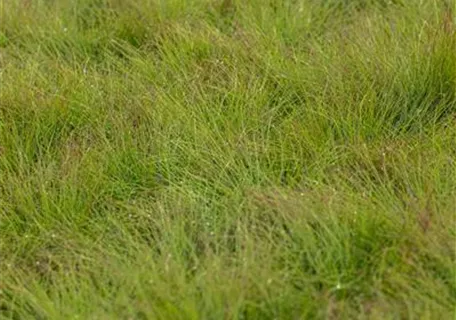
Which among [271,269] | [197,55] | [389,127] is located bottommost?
[271,269]

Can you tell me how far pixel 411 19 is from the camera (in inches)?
131

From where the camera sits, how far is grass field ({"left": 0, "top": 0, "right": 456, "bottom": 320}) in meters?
1.97

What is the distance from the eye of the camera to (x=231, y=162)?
2482 millimetres

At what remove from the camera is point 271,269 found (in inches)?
78.7

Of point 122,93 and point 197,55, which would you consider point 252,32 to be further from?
point 122,93

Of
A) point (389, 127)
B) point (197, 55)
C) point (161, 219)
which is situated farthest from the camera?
point (197, 55)

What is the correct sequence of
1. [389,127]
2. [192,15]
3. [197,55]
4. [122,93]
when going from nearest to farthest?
[389,127] < [122,93] < [197,55] < [192,15]

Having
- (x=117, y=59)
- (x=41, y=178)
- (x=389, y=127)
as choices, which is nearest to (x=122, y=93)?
(x=117, y=59)

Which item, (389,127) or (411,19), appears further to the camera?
(411,19)

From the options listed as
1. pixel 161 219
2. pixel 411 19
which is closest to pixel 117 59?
pixel 161 219

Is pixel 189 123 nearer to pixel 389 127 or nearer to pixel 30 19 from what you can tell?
pixel 389 127

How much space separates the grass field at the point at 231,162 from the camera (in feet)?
6.46

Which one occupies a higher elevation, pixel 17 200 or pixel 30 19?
pixel 30 19

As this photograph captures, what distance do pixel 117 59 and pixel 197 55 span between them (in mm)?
443
